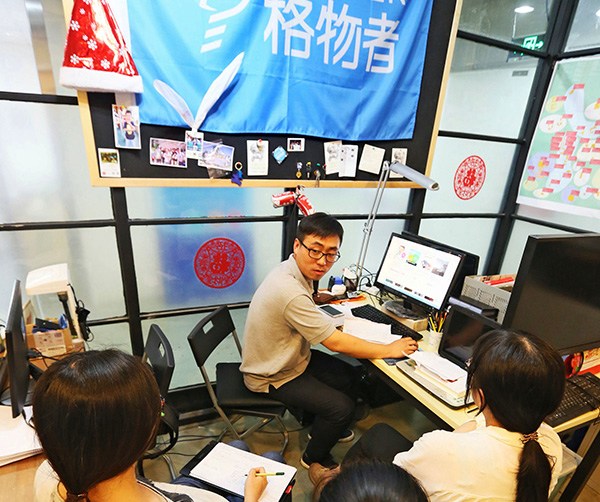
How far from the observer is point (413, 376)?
55.1 inches

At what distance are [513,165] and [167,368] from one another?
3.23m

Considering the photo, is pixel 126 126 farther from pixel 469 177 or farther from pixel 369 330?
pixel 469 177

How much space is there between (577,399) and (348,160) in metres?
1.57

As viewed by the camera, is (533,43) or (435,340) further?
(533,43)

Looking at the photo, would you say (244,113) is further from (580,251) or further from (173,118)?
(580,251)

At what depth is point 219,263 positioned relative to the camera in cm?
220

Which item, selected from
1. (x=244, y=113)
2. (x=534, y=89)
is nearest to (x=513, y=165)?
(x=534, y=89)

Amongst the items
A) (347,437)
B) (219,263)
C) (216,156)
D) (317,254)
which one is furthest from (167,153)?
(347,437)

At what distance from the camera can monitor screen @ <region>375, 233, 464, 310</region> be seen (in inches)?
67.2

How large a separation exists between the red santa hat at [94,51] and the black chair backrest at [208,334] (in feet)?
3.62

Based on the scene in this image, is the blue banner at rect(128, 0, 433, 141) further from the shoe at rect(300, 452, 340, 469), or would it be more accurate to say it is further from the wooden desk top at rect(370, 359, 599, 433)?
the shoe at rect(300, 452, 340, 469)

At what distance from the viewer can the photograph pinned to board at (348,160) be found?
2.11 meters

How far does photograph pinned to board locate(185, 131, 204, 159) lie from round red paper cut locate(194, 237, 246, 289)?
558mm

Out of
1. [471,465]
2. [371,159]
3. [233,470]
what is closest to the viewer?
[471,465]
